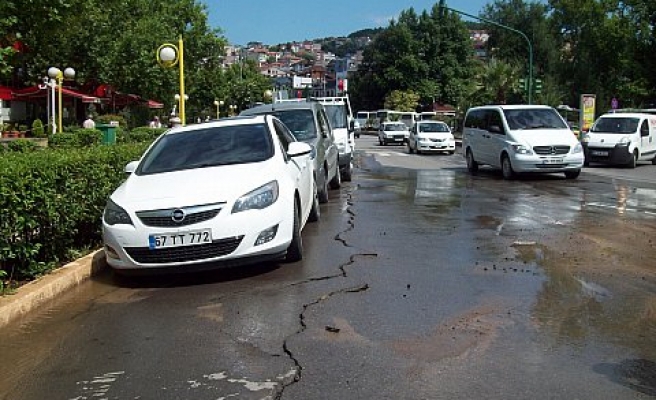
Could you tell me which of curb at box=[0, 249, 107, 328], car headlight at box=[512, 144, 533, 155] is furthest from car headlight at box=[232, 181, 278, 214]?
car headlight at box=[512, 144, 533, 155]

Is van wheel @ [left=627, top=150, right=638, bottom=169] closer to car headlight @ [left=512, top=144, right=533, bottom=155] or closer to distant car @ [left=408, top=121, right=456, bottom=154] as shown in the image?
car headlight @ [left=512, top=144, right=533, bottom=155]

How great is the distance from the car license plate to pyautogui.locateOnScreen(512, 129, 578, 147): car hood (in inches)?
458

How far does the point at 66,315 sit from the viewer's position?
19.6 ft

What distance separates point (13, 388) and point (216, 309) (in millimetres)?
1872

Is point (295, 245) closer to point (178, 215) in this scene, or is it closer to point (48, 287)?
point (178, 215)

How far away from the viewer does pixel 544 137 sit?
54.6 ft

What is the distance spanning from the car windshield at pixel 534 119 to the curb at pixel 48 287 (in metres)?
12.3

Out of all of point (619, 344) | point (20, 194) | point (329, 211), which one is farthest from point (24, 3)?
point (619, 344)

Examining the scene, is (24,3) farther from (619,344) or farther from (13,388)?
(619,344)

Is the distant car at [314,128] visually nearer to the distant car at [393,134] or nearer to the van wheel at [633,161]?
the van wheel at [633,161]

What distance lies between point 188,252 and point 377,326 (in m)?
2.14

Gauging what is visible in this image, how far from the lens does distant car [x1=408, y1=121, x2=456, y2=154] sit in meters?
31.1

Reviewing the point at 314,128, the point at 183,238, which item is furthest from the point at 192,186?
the point at 314,128

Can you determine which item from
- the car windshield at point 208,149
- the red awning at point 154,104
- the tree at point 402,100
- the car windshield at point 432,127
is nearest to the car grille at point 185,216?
the car windshield at point 208,149
